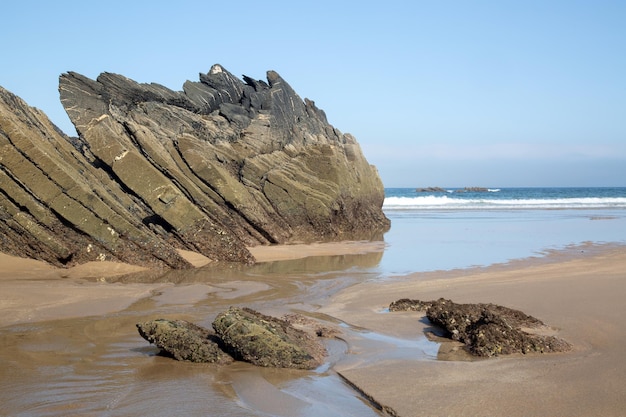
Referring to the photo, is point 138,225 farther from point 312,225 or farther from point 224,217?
point 312,225

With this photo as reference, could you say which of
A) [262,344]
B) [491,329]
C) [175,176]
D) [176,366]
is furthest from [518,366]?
[175,176]

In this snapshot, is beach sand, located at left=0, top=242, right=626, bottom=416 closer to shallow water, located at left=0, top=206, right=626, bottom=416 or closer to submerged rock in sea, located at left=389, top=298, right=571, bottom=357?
submerged rock in sea, located at left=389, top=298, right=571, bottom=357

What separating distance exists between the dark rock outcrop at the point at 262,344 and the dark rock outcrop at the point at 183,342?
17 centimetres

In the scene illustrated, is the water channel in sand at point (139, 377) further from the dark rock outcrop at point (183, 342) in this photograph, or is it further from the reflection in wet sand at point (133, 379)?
the dark rock outcrop at point (183, 342)

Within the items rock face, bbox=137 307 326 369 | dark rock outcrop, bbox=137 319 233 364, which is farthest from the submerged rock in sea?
dark rock outcrop, bbox=137 319 233 364

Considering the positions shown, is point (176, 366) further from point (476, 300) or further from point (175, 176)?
point (175, 176)

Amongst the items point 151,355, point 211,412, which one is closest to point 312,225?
point 151,355

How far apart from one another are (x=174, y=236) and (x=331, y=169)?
10.3 meters

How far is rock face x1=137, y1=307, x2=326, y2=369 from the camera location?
6559 mm

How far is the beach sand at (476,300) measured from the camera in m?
5.41

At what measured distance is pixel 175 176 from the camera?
17.1 m

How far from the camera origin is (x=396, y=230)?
27.2 metres

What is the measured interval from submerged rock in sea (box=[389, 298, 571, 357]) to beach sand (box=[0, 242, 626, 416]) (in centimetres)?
Result: 18

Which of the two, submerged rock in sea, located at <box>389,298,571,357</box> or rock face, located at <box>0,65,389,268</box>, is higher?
→ rock face, located at <box>0,65,389,268</box>
